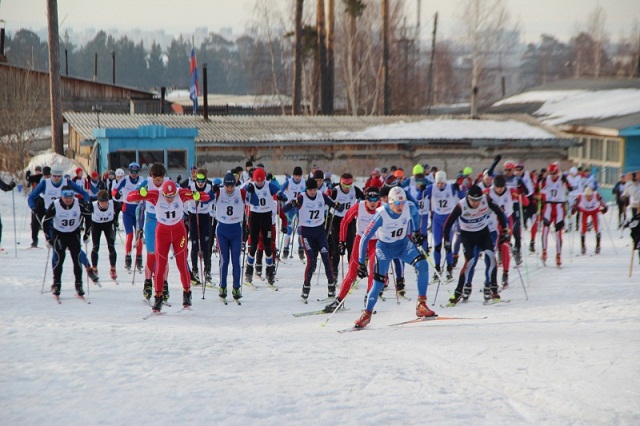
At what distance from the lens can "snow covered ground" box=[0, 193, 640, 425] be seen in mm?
7141

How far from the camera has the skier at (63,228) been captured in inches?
483

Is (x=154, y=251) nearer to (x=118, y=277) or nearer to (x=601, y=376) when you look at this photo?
(x=118, y=277)

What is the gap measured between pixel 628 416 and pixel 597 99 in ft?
108

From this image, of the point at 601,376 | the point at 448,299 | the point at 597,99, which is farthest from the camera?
the point at 597,99

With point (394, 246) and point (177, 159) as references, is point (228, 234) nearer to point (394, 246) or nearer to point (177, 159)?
point (394, 246)

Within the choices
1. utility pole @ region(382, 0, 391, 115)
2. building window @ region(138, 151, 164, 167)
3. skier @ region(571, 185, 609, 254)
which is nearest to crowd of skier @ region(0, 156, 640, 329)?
skier @ region(571, 185, 609, 254)

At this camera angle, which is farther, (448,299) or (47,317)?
(448,299)

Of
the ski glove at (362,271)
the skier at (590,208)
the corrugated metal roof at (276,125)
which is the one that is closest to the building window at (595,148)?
the corrugated metal roof at (276,125)

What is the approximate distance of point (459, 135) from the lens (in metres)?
34.1

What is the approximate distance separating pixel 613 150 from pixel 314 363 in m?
24.4

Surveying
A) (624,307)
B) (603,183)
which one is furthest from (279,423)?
(603,183)

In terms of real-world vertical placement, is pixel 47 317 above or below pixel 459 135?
below

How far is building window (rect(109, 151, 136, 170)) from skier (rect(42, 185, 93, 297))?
45.9ft

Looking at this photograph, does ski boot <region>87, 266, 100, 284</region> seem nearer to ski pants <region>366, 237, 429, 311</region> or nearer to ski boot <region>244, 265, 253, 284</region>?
ski boot <region>244, 265, 253, 284</region>
